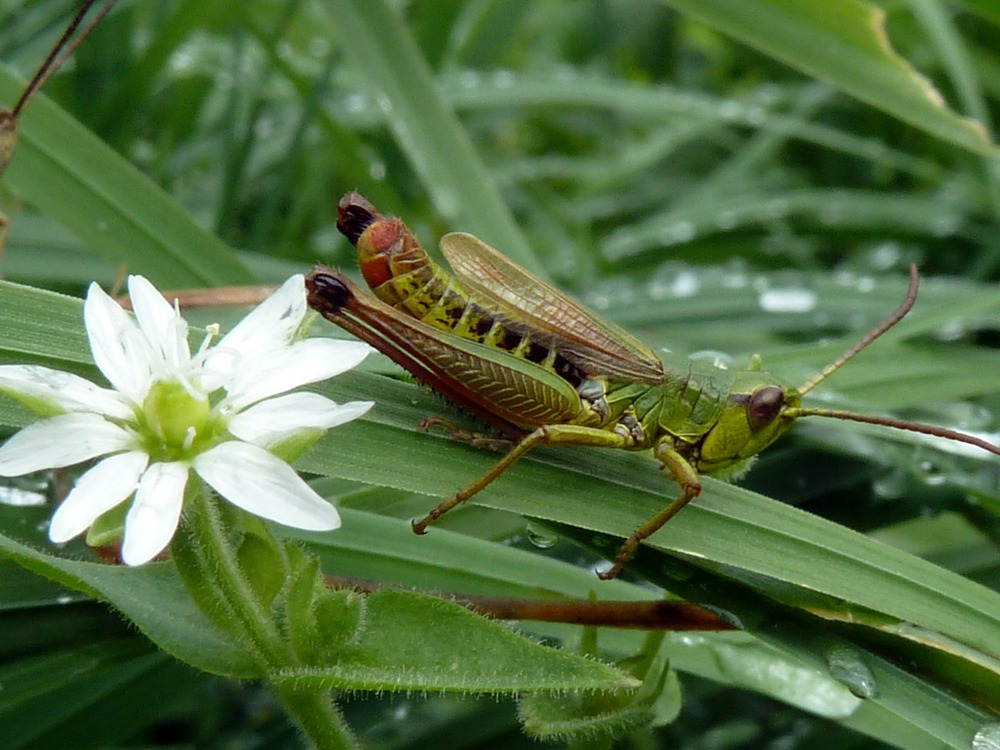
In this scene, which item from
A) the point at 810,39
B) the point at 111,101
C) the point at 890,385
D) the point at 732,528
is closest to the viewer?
the point at 732,528

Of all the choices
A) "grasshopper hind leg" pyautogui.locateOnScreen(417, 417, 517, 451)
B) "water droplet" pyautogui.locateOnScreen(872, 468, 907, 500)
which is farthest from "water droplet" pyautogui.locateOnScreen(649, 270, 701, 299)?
"grasshopper hind leg" pyautogui.locateOnScreen(417, 417, 517, 451)

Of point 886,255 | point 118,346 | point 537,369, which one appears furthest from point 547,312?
point 886,255

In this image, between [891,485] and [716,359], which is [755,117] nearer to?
[716,359]

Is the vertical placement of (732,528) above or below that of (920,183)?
below

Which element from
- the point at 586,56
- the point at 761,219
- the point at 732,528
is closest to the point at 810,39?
the point at 761,219

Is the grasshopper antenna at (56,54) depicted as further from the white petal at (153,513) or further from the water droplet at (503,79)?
the water droplet at (503,79)

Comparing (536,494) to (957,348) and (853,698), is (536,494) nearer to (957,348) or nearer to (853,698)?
(853,698)

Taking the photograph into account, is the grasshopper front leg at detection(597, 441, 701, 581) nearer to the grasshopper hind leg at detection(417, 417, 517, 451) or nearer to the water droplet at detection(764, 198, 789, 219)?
the grasshopper hind leg at detection(417, 417, 517, 451)
